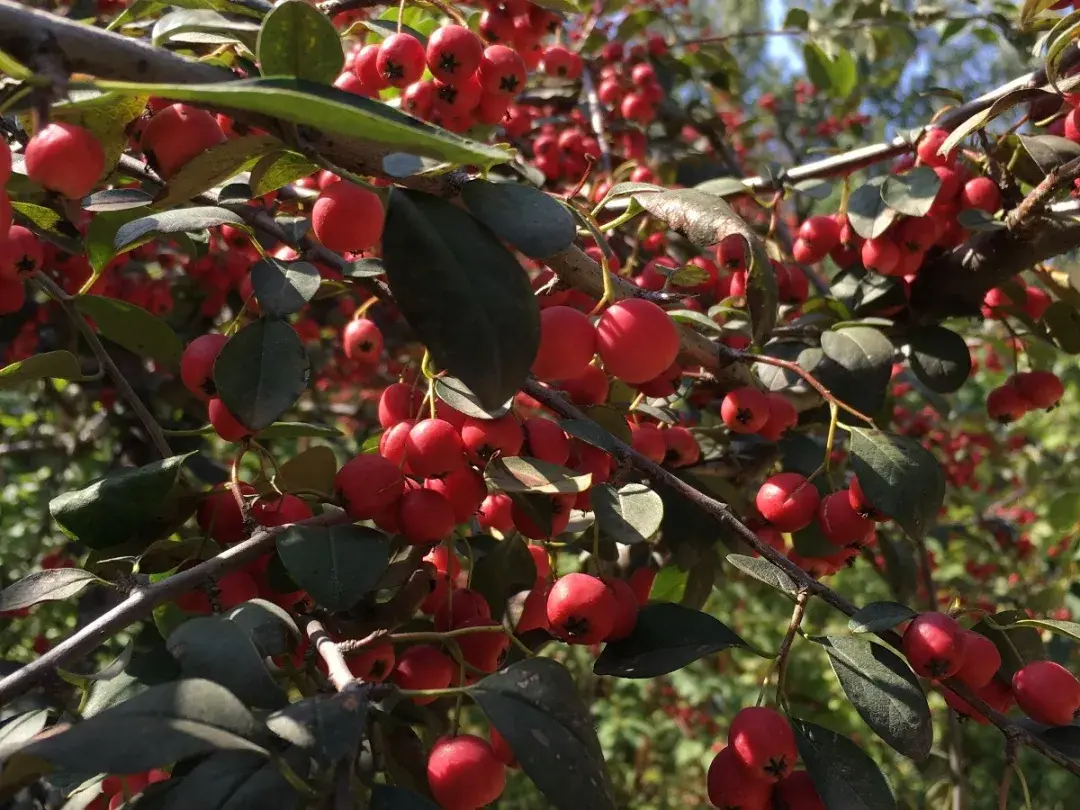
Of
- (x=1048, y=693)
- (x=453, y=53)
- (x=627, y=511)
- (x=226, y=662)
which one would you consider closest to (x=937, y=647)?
(x=1048, y=693)

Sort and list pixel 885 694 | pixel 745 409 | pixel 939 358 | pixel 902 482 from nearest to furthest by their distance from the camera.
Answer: pixel 885 694 < pixel 902 482 < pixel 745 409 < pixel 939 358

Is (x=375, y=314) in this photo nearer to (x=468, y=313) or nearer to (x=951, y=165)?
(x=951, y=165)

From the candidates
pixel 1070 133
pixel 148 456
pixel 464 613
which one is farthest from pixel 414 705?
pixel 148 456

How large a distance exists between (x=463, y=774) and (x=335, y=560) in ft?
0.84

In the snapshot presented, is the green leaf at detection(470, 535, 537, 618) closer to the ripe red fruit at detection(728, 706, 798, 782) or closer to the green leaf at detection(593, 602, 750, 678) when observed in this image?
the green leaf at detection(593, 602, 750, 678)

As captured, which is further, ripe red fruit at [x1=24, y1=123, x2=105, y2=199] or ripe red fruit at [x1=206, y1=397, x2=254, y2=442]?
ripe red fruit at [x1=206, y1=397, x2=254, y2=442]

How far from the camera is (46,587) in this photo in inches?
40.0

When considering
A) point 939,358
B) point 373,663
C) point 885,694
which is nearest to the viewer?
point 885,694

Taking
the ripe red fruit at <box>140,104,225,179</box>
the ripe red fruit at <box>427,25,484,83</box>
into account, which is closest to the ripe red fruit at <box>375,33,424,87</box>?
the ripe red fruit at <box>427,25,484,83</box>

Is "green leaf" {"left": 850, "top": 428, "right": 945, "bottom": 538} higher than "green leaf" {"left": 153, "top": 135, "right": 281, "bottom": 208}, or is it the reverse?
"green leaf" {"left": 153, "top": 135, "right": 281, "bottom": 208}

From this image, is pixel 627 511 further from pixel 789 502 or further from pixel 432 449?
pixel 789 502

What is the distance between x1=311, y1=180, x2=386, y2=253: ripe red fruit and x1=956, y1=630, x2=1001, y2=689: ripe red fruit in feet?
2.70

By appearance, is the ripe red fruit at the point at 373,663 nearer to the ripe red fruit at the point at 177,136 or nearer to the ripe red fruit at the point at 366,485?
the ripe red fruit at the point at 366,485

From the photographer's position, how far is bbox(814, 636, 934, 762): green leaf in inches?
36.3
